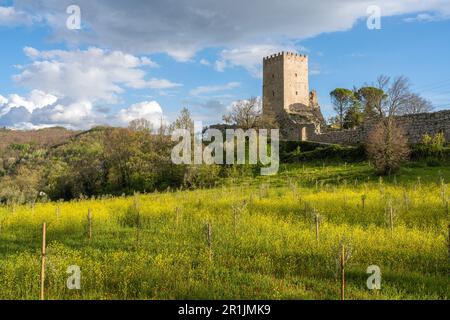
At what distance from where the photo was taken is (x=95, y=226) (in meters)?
17.6

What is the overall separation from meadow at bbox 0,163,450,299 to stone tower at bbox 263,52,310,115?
41.7 meters

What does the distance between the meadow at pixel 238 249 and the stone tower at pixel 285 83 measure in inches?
1642

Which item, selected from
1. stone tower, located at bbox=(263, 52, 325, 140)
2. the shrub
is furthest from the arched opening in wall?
the shrub

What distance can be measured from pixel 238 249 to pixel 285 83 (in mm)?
52632

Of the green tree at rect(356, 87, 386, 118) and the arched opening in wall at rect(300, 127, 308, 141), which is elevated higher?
the green tree at rect(356, 87, 386, 118)

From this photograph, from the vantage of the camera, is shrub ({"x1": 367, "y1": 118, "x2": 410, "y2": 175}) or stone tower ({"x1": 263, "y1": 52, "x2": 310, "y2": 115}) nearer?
shrub ({"x1": 367, "y1": 118, "x2": 410, "y2": 175})

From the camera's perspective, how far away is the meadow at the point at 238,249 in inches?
400

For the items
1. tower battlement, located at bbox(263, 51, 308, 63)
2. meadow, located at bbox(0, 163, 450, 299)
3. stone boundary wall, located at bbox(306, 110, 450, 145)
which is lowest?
meadow, located at bbox(0, 163, 450, 299)

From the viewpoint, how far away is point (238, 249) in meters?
13.7

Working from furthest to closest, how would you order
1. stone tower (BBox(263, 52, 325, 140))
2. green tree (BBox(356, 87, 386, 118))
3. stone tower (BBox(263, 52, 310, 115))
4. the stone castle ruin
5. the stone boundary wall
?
stone tower (BBox(263, 52, 310, 115)) → stone tower (BBox(263, 52, 325, 140)) → the stone castle ruin → green tree (BBox(356, 87, 386, 118)) → the stone boundary wall

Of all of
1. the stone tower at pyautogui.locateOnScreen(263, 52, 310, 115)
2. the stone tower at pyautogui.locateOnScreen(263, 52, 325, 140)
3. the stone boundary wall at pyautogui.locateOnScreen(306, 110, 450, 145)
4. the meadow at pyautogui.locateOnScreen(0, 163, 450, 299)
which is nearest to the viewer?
the meadow at pyautogui.locateOnScreen(0, 163, 450, 299)

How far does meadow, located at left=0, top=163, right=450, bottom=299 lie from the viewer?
1015cm

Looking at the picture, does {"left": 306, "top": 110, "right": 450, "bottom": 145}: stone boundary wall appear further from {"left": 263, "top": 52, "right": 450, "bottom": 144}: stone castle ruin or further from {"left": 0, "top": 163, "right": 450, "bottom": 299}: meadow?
{"left": 0, "top": 163, "right": 450, "bottom": 299}: meadow
